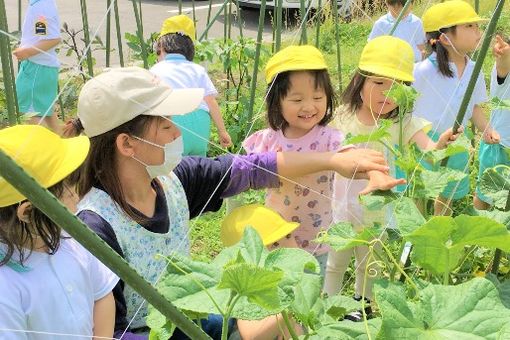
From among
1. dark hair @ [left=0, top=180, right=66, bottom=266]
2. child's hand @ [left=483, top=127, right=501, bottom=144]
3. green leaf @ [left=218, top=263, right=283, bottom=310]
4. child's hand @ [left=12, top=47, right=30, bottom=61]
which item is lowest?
child's hand @ [left=12, top=47, right=30, bottom=61]

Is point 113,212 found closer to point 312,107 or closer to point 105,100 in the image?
point 105,100

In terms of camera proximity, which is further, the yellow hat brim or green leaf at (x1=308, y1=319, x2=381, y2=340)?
the yellow hat brim

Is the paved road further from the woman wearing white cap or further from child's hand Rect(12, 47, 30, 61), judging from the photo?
the woman wearing white cap

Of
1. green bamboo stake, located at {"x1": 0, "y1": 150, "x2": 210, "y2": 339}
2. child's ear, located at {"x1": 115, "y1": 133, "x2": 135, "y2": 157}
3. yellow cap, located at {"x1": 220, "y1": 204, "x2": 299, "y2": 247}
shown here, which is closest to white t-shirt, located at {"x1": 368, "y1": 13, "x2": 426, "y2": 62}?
yellow cap, located at {"x1": 220, "y1": 204, "x2": 299, "y2": 247}

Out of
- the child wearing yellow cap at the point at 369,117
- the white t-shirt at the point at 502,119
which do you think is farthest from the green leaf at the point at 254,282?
the white t-shirt at the point at 502,119

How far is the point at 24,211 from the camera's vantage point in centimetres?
92

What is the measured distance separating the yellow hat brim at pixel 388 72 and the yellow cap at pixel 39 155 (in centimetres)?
87

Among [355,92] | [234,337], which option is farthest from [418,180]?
[355,92]

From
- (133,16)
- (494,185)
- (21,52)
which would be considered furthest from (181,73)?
(133,16)

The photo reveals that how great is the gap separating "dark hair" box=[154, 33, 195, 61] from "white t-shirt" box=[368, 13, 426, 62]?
2.77 ft

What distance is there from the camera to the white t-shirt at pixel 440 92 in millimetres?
2014

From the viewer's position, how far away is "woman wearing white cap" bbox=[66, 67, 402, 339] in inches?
41.4

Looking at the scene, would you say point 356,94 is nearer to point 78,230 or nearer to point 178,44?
point 178,44

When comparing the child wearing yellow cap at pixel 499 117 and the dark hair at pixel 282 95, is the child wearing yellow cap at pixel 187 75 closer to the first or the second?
the dark hair at pixel 282 95
